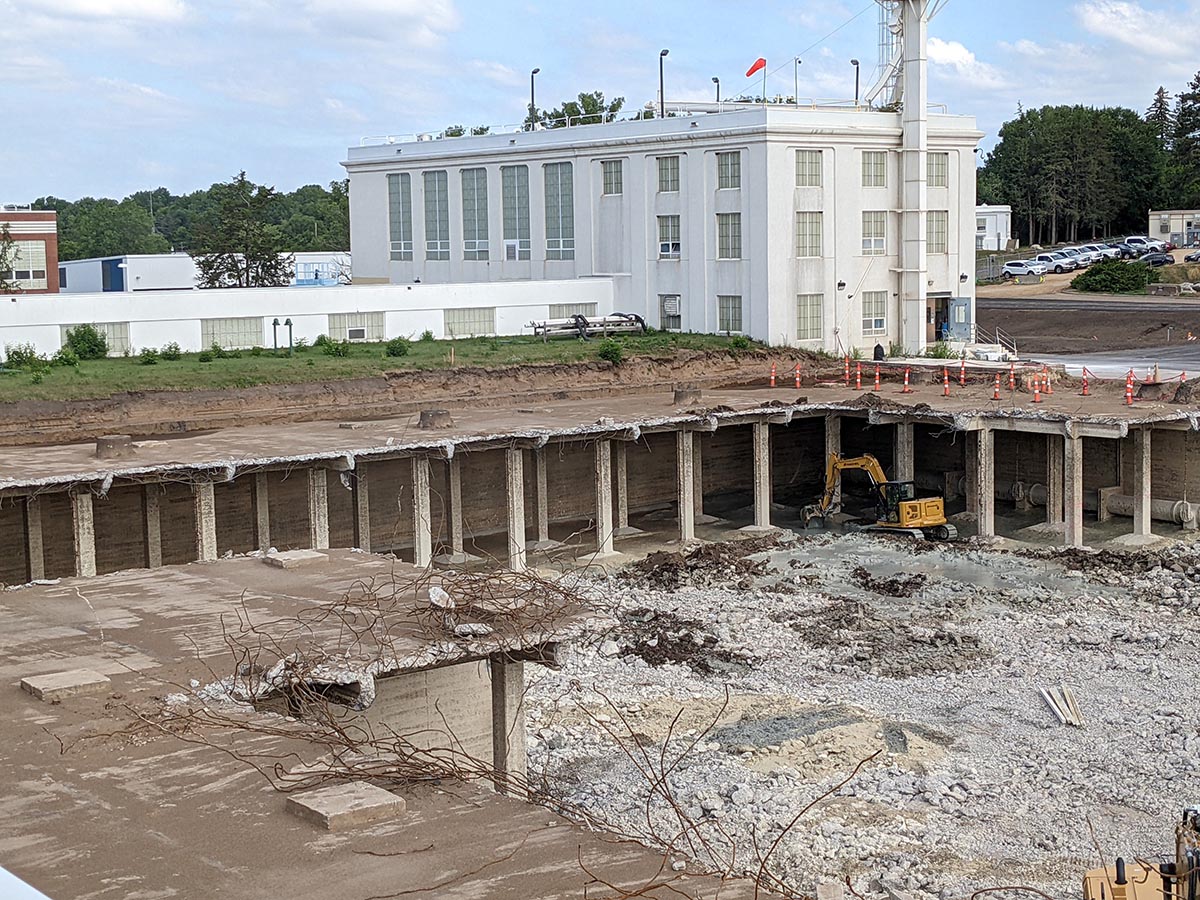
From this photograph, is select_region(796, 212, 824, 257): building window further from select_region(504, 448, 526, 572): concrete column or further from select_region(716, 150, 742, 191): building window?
select_region(504, 448, 526, 572): concrete column

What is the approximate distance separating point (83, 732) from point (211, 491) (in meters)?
17.4

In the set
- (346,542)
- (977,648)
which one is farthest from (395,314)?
(977,648)

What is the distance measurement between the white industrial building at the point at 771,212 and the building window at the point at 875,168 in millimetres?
58

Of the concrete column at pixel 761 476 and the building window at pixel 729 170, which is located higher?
the building window at pixel 729 170

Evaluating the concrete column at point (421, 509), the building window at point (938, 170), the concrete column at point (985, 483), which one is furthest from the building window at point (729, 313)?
the concrete column at point (421, 509)

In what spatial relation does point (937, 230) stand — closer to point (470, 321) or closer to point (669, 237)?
point (669, 237)

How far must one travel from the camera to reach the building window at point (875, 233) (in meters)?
53.7

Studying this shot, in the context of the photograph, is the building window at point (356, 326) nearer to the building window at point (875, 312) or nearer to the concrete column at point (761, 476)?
the concrete column at point (761, 476)

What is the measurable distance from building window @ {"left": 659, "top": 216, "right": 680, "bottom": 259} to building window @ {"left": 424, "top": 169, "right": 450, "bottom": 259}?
11.1 metres

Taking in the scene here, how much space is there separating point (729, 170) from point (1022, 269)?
38448mm

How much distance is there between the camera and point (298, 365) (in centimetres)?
4409

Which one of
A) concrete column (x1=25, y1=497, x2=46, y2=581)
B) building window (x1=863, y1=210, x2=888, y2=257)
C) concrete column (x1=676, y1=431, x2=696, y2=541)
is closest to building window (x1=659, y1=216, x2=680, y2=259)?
building window (x1=863, y1=210, x2=888, y2=257)

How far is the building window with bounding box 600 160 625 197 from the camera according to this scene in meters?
56.0

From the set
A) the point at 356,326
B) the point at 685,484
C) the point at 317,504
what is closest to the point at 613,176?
the point at 356,326
